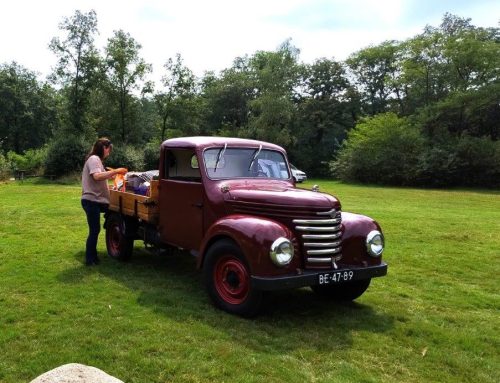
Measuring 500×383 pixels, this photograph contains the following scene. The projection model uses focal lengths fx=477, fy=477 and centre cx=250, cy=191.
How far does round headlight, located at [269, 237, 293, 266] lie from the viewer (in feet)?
15.7

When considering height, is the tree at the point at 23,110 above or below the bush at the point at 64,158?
above

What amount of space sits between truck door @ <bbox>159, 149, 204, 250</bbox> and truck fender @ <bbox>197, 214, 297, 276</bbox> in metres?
0.94

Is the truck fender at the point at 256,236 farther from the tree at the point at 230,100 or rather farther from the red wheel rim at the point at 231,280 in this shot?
the tree at the point at 230,100

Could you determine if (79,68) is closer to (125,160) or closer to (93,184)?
(125,160)

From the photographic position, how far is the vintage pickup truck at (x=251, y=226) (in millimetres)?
4938

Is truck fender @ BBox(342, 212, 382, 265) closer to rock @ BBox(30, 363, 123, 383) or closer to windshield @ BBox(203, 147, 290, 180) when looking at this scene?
windshield @ BBox(203, 147, 290, 180)

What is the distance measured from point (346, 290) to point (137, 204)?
338cm

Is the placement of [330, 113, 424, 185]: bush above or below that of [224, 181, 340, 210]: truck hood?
above

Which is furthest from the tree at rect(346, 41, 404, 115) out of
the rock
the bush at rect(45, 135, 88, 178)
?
the rock

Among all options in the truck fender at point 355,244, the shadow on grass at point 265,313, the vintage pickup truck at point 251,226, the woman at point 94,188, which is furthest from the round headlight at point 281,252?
the woman at point 94,188

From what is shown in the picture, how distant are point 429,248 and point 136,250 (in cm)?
567

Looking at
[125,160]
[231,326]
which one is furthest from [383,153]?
[231,326]

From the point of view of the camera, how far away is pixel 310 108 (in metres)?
56.1

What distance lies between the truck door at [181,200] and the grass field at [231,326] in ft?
2.20
